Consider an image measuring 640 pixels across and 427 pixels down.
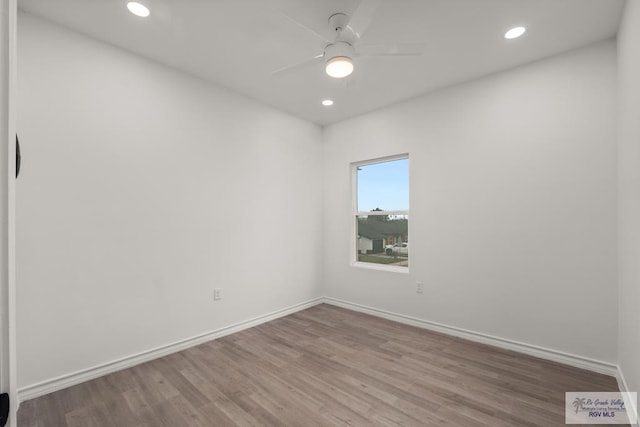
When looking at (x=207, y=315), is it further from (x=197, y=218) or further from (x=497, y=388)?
(x=497, y=388)

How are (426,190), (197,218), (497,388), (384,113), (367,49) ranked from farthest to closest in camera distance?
(384,113)
(426,190)
(197,218)
(497,388)
(367,49)

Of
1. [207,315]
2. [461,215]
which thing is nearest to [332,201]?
[461,215]

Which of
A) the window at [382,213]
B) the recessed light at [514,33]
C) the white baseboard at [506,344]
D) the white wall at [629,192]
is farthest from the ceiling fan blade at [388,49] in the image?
the white baseboard at [506,344]

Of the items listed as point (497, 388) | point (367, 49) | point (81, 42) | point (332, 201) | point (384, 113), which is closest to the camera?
point (367, 49)

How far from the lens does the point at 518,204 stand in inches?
112

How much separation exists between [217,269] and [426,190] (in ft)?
8.43

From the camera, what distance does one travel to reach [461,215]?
10.6 ft

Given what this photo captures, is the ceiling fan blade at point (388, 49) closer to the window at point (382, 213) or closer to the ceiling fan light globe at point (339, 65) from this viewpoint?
A: the ceiling fan light globe at point (339, 65)

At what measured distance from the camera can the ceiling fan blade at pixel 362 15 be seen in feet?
5.55

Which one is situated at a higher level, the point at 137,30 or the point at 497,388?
the point at 137,30

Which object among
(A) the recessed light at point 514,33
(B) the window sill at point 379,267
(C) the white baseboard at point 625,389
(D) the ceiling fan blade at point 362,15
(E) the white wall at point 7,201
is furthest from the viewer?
(B) the window sill at point 379,267

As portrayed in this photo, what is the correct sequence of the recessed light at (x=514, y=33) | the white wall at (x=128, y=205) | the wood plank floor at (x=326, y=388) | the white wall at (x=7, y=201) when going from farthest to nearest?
the recessed light at (x=514, y=33)
the white wall at (x=128, y=205)
the wood plank floor at (x=326, y=388)
the white wall at (x=7, y=201)

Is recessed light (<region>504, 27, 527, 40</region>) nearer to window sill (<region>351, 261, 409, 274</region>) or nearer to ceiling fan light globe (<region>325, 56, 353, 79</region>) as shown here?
ceiling fan light globe (<region>325, 56, 353, 79</region>)

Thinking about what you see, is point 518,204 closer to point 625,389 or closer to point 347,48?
point 625,389
